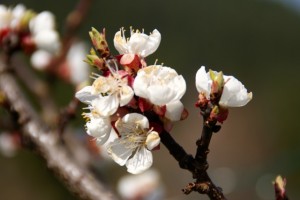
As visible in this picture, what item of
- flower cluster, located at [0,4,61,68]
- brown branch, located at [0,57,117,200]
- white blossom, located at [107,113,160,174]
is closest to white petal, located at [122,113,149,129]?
white blossom, located at [107,113,160,174]

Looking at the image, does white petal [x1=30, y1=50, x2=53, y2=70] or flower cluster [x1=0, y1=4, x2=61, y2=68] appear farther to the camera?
white petal [x1=30, y1=50, x2=53, y2=70]

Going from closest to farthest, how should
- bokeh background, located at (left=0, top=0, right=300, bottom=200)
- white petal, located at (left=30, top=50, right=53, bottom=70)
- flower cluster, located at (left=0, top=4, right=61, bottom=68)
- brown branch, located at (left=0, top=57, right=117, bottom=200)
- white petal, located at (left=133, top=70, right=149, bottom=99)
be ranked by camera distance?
white petal, located at (left=133, top=70, right=149, bottom=99)
brown branch, located at (left=0, top=57, right=117, bottom=200)
flower cluster, located at (left=0, top=4, right=61, bottom=68)
white petal, located at (left=30, top=50, right=53, bottom=70)
bokeh background, located at (left=0, top=0, right=300, bottom=200)

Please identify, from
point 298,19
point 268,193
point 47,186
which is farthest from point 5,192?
point 298,19

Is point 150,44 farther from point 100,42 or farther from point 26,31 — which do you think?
point 26,31

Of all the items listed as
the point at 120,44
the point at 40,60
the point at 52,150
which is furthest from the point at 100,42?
the point at 40,60

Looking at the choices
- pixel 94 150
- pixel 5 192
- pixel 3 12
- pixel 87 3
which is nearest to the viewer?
pixel 3 12

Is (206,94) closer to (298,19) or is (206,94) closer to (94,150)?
(94,150)

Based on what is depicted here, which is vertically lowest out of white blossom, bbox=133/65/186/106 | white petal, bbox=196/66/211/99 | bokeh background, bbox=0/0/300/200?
white blossom, bbox=133/65/186/106

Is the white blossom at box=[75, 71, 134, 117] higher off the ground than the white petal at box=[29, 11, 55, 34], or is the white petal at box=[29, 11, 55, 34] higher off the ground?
the white petal at box=[29, 11, 55, 34]

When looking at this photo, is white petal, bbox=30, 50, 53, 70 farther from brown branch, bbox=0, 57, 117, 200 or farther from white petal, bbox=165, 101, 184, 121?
white petal, bbox=165, 101, 184, 121
